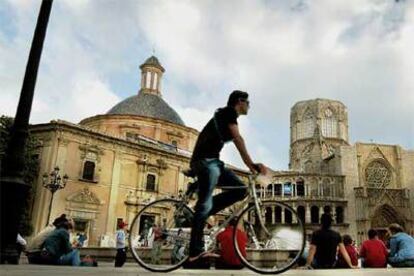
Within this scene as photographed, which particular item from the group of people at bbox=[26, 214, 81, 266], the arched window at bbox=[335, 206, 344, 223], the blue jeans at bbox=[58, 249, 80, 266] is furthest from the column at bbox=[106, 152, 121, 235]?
the arched window at bbox=[335, 206, 344, 223]

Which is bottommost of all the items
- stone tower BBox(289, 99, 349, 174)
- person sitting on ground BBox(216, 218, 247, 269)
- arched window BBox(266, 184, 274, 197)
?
person sitting on ground BBox(216, 218, 247, 269)

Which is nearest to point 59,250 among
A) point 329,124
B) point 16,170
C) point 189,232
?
point 16,170

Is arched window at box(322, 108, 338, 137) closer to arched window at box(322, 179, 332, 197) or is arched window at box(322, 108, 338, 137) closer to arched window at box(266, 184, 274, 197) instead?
arched window at box(322, 179, 332, 197)

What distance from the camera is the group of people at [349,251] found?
702 cm

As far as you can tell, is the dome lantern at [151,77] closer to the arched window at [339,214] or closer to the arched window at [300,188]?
the arched window at [300,188]

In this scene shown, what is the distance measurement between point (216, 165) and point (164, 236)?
1.26 metres

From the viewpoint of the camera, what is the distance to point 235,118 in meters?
4.38

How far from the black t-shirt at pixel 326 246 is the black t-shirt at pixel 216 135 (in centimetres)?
356

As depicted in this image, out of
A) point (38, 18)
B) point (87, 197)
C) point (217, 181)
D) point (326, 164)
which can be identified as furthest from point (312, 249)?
point (326, 164)

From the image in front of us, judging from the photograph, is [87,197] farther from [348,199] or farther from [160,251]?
[348,199]

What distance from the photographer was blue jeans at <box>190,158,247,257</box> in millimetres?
4254

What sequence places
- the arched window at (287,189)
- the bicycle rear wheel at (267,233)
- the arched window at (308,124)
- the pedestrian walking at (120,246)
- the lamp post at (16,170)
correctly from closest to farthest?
the bicycle rear wheel at (267,233) < the lamp post at (16,170) < the pedestrian walking at (120,246) < the arched window at (287,189) < the arched window at (308,124)

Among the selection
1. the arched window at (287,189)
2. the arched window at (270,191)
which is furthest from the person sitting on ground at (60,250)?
the arched window at (287,189)

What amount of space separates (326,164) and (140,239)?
50766 mm
